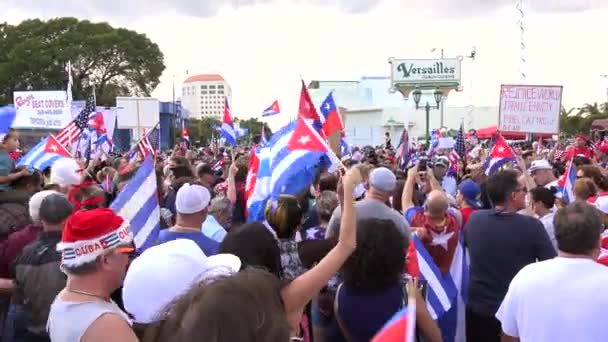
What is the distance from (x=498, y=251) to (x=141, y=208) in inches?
103

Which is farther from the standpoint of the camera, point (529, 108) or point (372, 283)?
point (529, 108)

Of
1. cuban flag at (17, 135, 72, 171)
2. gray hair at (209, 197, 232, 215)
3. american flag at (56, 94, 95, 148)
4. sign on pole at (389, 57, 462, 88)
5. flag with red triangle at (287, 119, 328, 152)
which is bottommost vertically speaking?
gray hair at (209, 197, 232, 215)

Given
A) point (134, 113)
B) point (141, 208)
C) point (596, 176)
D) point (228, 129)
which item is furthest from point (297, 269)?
point (134, 113)

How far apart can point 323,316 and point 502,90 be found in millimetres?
11469

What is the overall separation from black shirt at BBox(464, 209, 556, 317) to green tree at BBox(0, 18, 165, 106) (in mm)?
54637

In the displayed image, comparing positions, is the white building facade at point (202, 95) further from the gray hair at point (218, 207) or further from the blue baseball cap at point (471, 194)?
the gray hair at point (218, 207)

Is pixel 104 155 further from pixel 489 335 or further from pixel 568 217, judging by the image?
pixel 568 217

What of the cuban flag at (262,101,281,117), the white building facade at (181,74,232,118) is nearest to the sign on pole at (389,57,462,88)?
the cuban flag at (262,101,281,117)

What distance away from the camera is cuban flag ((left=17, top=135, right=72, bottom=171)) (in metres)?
10.0

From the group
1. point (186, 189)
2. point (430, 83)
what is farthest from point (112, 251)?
point (430, 83)

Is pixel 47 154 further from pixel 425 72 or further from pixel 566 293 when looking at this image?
pixel 425 72

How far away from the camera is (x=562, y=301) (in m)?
3.40

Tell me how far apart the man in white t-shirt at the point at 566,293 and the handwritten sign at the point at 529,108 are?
11.1 metres

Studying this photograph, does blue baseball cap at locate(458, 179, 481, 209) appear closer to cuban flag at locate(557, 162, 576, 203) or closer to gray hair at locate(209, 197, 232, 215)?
cuban flag at locate(557, 162, 576, 203)
